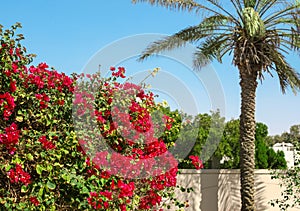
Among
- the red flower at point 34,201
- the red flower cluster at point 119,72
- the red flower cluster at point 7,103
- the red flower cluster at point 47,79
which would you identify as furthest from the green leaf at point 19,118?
the red flower cluster at point 119,72

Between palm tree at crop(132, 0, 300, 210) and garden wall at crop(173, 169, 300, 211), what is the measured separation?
816mm

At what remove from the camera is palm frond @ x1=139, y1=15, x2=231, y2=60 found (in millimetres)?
11672

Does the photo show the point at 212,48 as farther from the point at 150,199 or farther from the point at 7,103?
the point at 7,103

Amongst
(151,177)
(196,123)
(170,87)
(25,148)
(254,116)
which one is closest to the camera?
(25,148)

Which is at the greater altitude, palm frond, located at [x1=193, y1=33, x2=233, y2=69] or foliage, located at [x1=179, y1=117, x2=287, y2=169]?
palm frond, located at [x1=193, y1=33, x2=233, y2=69]

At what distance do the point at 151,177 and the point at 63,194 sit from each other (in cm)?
137

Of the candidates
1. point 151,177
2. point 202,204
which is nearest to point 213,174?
point 202,204

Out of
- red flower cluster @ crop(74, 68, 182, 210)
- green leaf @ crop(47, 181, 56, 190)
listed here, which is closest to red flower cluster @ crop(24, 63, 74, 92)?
red flower cluster @ crop(74, 68, 182, 210)

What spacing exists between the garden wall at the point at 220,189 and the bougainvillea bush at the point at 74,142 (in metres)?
5.26

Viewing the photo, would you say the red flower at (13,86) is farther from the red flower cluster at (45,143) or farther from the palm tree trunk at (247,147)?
the palm tree trunk at (247,147)

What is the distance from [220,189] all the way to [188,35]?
4.30m

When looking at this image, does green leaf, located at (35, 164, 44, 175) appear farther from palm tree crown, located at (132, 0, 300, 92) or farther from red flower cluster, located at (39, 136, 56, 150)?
palm tree crown, located at (132, 0, 300, 92)

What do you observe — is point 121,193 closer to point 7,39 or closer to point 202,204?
point 7,39

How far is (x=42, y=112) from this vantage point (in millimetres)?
5152
